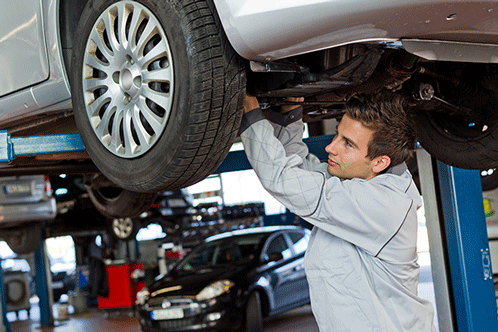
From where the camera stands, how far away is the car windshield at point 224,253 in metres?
6.44

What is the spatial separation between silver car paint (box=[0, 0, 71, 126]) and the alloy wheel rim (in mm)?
279

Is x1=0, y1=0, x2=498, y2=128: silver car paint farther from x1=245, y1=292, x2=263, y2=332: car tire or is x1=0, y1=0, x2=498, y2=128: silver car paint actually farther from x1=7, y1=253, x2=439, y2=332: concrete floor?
x1=7, y1=253, x2=439, y2=332: concrete floor

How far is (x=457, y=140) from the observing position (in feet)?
8.18

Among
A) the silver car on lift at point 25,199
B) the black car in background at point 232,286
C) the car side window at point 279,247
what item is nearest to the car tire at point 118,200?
the black car in background at point 232,286

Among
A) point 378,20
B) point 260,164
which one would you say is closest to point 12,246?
point 260,164

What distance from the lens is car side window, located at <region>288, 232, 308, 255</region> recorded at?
22.2 feet

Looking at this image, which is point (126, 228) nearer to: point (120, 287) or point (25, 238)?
point (120, 287)

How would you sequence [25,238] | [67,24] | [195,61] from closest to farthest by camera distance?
[195,61] → [67,24] → [25,238]

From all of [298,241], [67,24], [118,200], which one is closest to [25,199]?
[298,241]

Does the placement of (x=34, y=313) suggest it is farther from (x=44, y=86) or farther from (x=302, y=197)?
(x=302, y=197)

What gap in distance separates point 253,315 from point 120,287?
157 inches

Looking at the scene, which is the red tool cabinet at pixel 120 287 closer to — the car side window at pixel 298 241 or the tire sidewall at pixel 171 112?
the car side window at pixel 298 241

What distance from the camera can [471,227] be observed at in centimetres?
324

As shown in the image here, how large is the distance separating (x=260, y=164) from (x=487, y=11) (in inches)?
30.8
